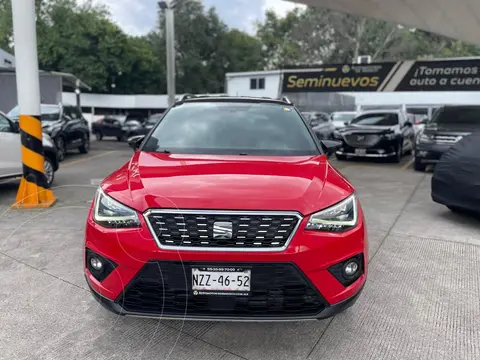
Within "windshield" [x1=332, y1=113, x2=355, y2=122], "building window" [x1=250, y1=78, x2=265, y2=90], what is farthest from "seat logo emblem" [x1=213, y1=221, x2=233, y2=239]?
"building window" [x1=250, y1=78, x2=265, y2=90]

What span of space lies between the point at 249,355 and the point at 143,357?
64cm

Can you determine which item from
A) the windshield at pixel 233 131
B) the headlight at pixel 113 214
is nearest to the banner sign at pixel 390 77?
the windshield at pixel 233 131

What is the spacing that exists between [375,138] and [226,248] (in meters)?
9.94

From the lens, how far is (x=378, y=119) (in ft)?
40.0

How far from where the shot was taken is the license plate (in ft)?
7.32

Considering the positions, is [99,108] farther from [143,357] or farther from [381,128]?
[143,357]

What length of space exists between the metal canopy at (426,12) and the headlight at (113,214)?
10.7 m

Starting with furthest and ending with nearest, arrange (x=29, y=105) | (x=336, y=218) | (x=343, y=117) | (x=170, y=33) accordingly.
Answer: (x=343, y=117) < (x=170, y=33) < (x=29, y=105) < (x=336, y=218)

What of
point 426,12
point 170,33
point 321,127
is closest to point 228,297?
point 426,12

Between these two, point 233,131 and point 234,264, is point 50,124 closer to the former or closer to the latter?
point 233,131

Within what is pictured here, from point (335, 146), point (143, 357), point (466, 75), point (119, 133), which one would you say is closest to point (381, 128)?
point (466, 75)

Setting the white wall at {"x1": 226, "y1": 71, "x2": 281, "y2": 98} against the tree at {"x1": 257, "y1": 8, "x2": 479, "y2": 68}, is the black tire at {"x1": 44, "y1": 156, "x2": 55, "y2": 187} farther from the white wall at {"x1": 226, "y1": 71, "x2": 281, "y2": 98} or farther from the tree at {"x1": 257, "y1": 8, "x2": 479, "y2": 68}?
the tree at {"x1": 257, "y1": 8, "x2": 479, "y2": 68}

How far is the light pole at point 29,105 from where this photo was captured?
551 centimetres

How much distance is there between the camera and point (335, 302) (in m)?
2.32
